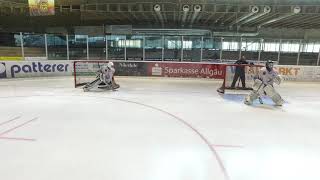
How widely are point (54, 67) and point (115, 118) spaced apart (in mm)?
8632

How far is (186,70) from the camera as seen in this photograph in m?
13.0

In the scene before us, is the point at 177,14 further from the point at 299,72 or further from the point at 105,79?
the point at 105,79

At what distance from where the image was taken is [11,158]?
12.7 ft

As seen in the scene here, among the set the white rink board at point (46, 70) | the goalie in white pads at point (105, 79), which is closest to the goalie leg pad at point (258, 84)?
the goalie in white pads at point (105, 79)

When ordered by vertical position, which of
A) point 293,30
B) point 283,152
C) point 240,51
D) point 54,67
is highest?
point 293,30

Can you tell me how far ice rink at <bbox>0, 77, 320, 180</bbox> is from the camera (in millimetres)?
3592

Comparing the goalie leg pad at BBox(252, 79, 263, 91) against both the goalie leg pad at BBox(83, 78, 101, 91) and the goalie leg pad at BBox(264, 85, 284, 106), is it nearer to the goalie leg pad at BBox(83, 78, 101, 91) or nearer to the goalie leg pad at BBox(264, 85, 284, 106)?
the goalie leg pad at BBox(264, 85, 284, 106)

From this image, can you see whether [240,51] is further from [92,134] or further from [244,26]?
[92,134]

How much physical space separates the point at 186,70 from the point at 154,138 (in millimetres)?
8544

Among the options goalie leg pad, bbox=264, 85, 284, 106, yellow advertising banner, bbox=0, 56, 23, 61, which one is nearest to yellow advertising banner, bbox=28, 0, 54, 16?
yellow advertising banner, bbox=0, 56, 23, 61

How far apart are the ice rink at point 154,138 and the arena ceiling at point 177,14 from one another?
20.6 feet

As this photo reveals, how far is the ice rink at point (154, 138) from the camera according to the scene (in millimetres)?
3592

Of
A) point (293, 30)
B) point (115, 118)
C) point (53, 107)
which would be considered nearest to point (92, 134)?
point (115, 118)

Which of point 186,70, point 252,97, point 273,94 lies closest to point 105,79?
point 186,70
